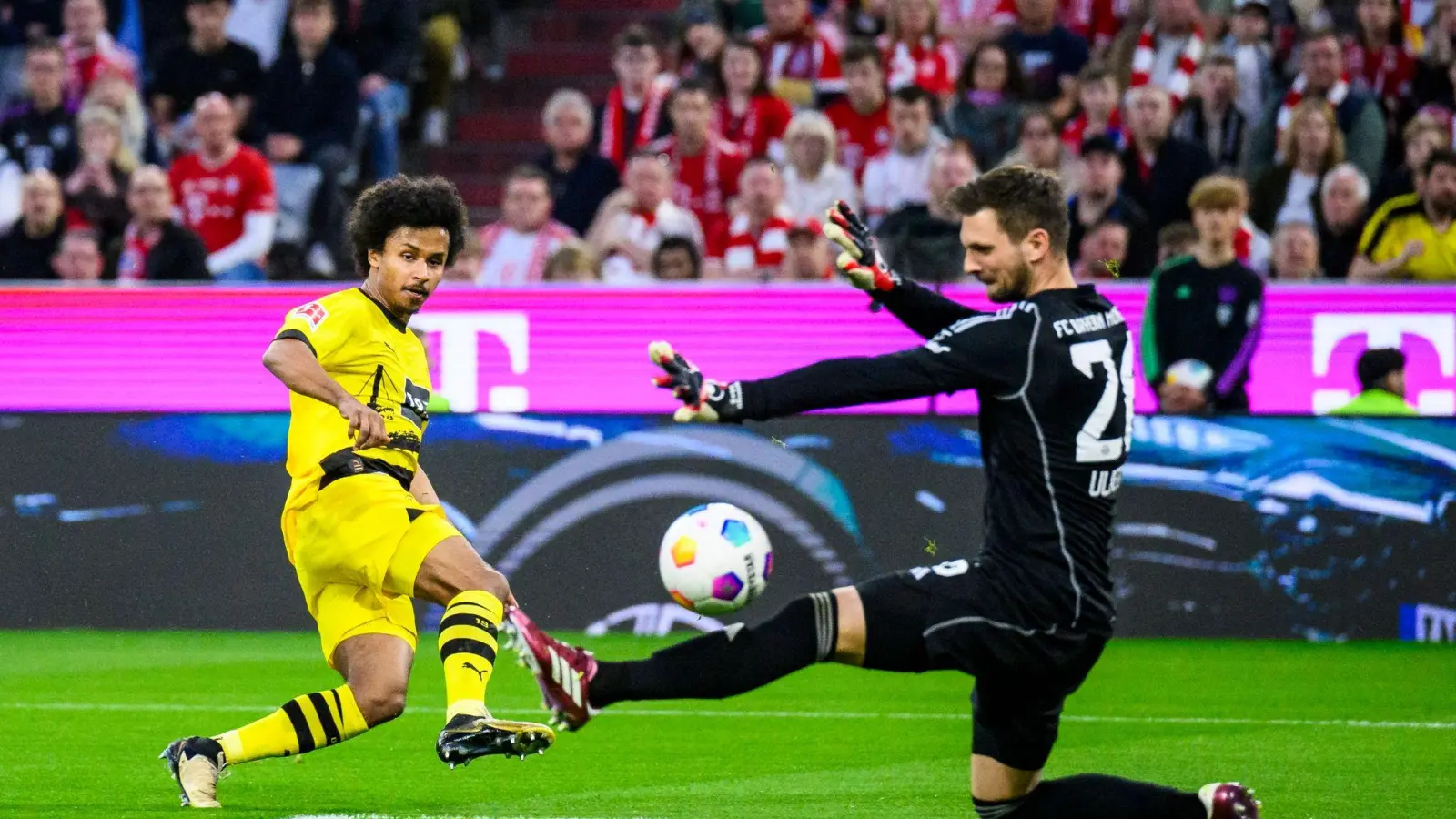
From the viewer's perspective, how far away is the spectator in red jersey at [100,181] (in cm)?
1398

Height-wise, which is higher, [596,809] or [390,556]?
[390,556]

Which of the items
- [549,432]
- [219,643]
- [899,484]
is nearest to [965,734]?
[899,484]

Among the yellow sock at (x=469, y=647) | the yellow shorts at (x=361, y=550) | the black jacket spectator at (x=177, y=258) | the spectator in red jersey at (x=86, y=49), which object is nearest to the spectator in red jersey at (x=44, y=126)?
the spectator in red jersey at (x=86, y=49)

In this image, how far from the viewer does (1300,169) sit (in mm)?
13336

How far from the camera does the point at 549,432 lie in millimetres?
11352

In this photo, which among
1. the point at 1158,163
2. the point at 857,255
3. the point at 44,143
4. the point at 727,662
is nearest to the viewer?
the point at 727,662

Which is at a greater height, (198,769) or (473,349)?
(473,349)

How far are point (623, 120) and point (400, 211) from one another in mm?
8486

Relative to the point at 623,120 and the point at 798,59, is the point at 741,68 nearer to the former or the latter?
the point at 798,59

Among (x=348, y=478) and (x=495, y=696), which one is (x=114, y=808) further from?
(x=495, y=696)

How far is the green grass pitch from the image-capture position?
675 centimetres

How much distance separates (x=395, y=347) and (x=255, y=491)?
5263mm

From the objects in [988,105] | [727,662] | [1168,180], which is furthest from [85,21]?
[727,662]

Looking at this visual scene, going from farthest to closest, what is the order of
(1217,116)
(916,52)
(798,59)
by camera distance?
(798,59) → (916,52) → (1217,116)
